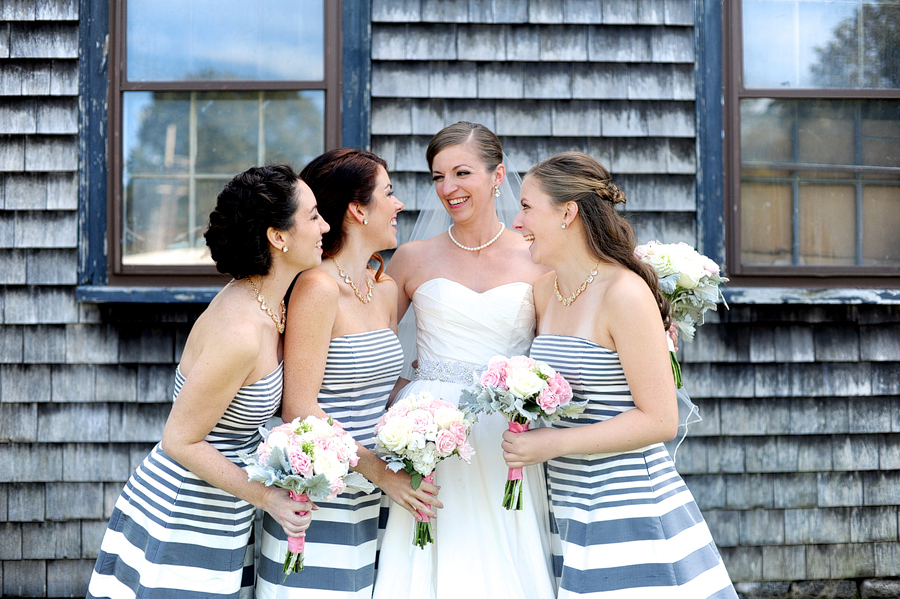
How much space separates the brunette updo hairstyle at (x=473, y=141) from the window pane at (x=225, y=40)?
130cm

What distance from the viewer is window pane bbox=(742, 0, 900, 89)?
395 cm

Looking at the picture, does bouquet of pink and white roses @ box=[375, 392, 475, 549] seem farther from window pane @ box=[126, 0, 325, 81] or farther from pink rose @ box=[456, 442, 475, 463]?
window pane @ box=[126, 0, 325, 81]

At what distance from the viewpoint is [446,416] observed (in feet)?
7.18

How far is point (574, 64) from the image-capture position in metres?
3.82

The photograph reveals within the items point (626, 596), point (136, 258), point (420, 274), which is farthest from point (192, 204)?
point (626, 596)

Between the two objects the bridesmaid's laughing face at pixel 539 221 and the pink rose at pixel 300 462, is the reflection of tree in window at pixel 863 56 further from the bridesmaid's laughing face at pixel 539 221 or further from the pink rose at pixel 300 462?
the pink rose at pixel 300 462

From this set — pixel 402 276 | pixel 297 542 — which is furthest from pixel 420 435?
pixel 402 276

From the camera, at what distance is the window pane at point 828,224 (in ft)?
13.0

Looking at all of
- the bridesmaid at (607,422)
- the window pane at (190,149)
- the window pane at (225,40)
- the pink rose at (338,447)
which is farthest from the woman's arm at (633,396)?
the window pane at (225,40)

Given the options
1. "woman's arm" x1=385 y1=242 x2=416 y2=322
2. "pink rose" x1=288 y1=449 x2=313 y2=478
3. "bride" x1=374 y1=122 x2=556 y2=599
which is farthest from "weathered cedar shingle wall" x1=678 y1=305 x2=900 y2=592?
"pink rose" x1=288 y1=449 x2=313 y2=478

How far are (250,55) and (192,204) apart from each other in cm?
89

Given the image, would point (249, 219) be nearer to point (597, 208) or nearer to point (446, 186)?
point (446, 186)

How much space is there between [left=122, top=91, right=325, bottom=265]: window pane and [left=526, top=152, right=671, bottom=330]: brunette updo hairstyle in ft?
6.05

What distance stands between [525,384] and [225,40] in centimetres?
284
